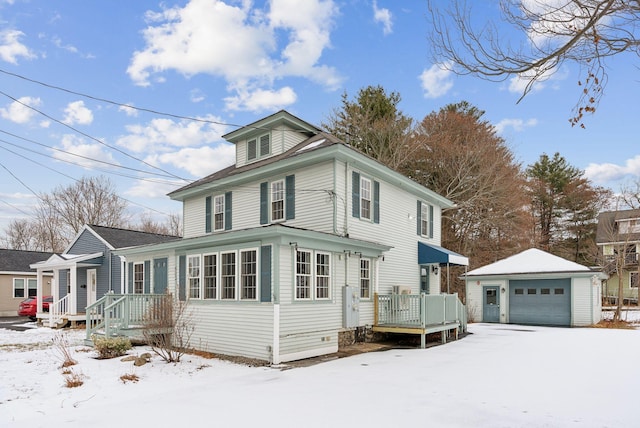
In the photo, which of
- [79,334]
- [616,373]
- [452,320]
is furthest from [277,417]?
[79,334]

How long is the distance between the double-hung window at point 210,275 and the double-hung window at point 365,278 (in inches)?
172

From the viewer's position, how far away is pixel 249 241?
39.0 feet

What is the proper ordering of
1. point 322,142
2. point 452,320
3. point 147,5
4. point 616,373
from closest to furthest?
1. point 616,373
2. point 147,5
3. point 322,142
4. point 452,320

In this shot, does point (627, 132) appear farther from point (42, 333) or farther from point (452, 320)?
point (42, 333)

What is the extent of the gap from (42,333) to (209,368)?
37.1ft

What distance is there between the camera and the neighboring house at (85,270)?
20734mm

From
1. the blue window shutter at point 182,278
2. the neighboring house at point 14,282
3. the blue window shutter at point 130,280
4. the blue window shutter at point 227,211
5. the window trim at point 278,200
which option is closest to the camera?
the blue window shutter at point 182,278

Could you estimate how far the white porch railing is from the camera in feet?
67.9

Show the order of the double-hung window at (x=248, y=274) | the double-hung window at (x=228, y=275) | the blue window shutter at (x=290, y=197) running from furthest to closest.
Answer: the blue window shutter at (x=290, y=197)
the double-hung window at (x=228, y=275)
the double-hung window at (x=248, y=274)

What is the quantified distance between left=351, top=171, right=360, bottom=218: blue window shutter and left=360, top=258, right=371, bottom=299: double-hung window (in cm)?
150

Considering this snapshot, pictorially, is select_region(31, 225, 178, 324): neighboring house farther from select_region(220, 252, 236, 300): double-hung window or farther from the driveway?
select_region(220, 252, 236, 300): double-hung window

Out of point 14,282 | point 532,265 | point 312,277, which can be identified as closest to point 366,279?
point 312,277

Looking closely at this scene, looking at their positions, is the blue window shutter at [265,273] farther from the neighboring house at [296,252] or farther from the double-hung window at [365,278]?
the double-hung window at [365,278]

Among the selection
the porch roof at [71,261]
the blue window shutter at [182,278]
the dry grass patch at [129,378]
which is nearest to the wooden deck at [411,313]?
the blue window shutter at [182,278]
